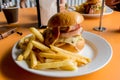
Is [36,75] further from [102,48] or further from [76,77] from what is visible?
[102,48]

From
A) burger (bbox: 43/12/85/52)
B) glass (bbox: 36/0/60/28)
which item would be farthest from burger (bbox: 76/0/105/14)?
burger (bbox: 43/12/85/52)

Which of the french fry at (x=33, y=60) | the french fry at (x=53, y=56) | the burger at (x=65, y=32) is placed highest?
the burger at (x=65, y=32)

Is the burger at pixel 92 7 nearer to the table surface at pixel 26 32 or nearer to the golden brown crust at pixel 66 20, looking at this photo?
the table surface at pixel 26 32

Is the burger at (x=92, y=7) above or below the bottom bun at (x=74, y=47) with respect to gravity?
above

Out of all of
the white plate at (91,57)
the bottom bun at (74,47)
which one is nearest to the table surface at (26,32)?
the white plate at (91,57)

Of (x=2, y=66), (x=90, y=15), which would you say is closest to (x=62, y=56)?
(x=2, y=66)

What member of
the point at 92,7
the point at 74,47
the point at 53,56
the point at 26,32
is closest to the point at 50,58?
the point at 53,56

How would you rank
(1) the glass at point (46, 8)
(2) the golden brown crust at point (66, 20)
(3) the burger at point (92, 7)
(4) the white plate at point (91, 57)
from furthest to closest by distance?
1. (3) the burger at point (92, 7)
2. (1) the glass at point (46, 8)
3. (2) the golden brown crust at point (66, 20)
4. (4) the white plate at point (91, 57)

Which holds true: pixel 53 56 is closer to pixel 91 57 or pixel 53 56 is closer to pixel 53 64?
pixel 53 64
